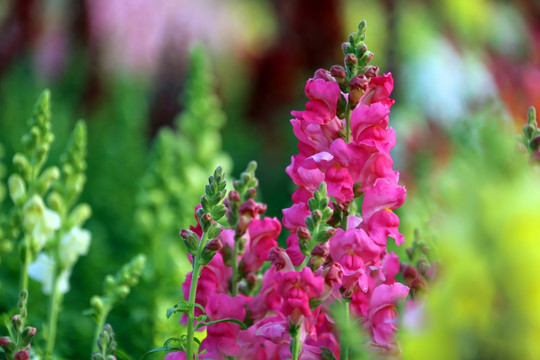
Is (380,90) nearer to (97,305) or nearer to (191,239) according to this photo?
(191,239)

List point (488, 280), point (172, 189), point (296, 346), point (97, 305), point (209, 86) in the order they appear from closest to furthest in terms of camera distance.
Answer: point (488, 280)
point (296, 346)
point (97, 305)
point (172, 189)
point (209, 86)

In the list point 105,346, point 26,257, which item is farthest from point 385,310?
point 26,257

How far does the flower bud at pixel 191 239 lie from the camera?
344 millimetres

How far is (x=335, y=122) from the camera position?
366 millimetres

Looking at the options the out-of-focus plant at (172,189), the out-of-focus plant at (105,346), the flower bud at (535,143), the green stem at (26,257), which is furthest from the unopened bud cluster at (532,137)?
the out-of-focus plant at (172,189)

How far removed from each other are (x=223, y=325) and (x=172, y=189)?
0.61 metres

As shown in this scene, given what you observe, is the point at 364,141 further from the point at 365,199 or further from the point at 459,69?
the point at 459,69

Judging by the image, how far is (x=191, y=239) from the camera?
0.35m

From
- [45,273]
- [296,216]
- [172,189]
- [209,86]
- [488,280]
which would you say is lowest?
[488,280]

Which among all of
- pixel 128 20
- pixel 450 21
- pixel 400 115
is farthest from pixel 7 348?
pixel 128 20

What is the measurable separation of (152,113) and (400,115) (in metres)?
0.68

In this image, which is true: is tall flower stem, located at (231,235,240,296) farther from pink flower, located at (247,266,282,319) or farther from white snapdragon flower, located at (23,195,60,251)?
white snapdragon flower, located at (23,195,60,251)

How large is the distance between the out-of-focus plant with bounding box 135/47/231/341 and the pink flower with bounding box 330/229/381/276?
1.54ft

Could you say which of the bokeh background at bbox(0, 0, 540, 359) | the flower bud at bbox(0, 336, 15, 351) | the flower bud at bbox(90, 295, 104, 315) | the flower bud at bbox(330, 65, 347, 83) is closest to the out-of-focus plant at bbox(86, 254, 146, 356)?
the flower bud at bbox(90, 295, 104, 315)
